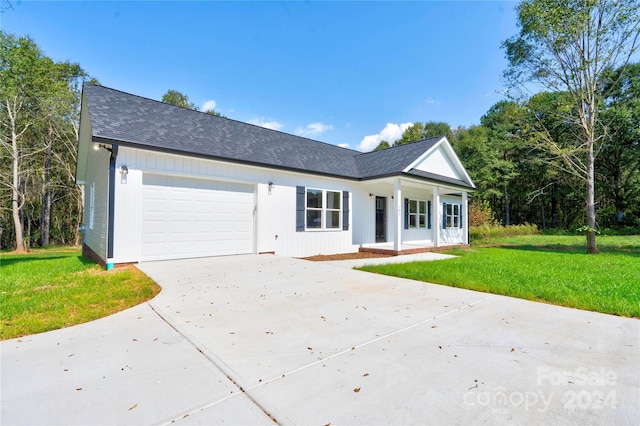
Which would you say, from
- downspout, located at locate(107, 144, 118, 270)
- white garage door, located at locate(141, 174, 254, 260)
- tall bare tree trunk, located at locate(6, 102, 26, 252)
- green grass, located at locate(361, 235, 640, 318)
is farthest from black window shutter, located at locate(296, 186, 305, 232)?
tall bare tree trunk, located at locate(6, 102, 26, 252)

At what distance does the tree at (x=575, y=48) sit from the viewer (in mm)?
10977

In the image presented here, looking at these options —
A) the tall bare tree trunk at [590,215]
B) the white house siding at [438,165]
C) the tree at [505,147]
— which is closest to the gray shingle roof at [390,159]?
the white house siding at [438,165]

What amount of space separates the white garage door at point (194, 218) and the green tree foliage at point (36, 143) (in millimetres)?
13362

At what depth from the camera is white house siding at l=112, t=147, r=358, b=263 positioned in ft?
22.7

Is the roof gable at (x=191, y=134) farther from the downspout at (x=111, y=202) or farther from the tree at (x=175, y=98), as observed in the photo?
the tree at (x=175, y=98)

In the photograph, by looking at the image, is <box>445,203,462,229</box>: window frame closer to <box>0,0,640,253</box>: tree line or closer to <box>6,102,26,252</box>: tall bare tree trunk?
<box>0,0,640,253</box>: tree line

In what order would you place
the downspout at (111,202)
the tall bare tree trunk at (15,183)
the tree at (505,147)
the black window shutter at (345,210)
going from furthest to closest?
the tree at (505,147) → the tall bare tree trunk at (15,183) → the black window shutter at (345,210) → the downspout at (111,202)

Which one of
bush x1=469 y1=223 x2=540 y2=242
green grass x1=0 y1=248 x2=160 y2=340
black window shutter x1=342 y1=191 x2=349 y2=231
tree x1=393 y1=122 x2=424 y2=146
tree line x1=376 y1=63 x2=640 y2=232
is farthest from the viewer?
tree x1=393 y1=122 x2=424 y2=146

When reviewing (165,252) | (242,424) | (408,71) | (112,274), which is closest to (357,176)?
(408,71)

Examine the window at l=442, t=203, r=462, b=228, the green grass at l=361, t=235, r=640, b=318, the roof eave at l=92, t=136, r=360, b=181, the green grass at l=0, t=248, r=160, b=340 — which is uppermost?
the roof eave at l=92, t=136, r=360, b=181

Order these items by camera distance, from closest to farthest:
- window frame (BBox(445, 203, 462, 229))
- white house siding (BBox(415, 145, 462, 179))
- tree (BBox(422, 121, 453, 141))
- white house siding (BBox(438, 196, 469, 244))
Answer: white house siding (BBox(415, 145, 462, 179)) → white house siding (BBox(438, 196, 469, 244)) → window frame (BBox(445, 203, 462, 229)) → tree (BBox(422, 121, 453, 141))

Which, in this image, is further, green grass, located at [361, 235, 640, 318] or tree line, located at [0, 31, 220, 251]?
tree line, located at [0, 31, 220, 251]

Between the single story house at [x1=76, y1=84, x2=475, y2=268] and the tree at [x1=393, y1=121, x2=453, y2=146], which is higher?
the tree at [x1=393, y1=121, x2=453, y2=146]

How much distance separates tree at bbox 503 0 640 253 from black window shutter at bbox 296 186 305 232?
32.6 feet
